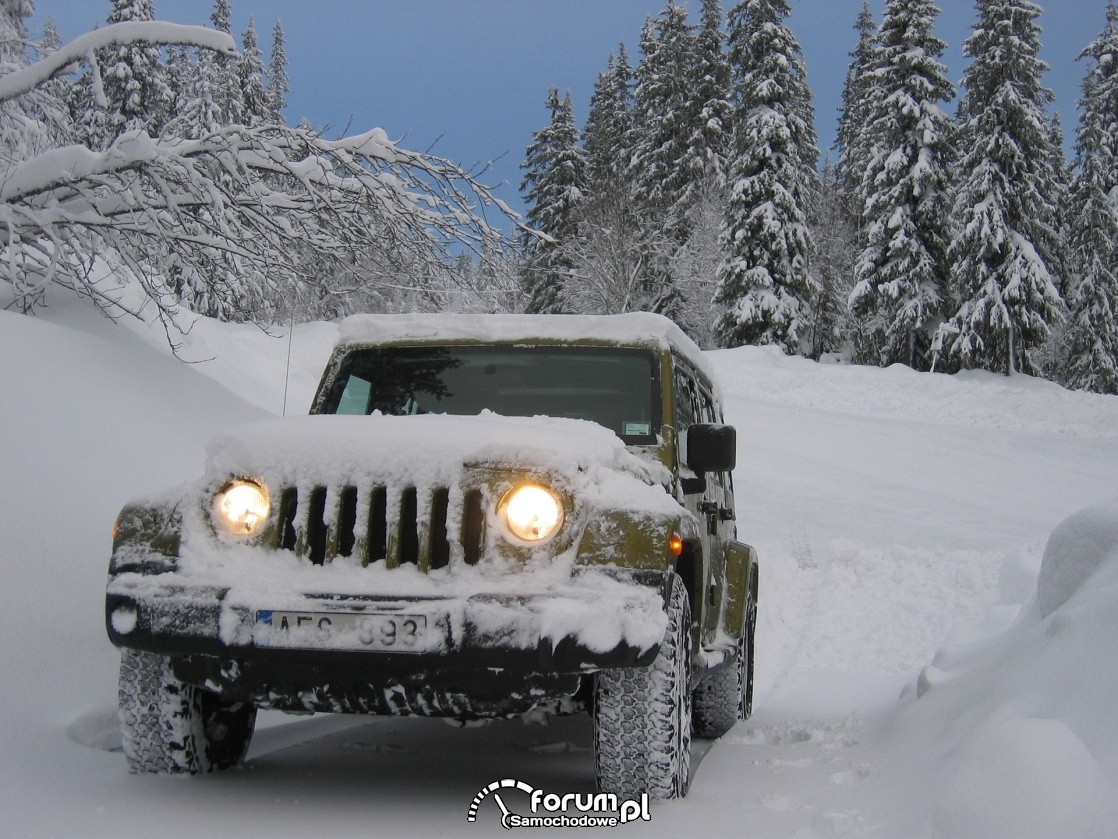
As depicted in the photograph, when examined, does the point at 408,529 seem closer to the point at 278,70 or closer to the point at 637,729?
the point at 637,729

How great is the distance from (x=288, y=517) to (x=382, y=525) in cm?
32

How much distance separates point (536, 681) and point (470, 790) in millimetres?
882

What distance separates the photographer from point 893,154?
Answer: 3366 cm

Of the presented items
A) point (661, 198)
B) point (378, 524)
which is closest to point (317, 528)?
point (378, 524)

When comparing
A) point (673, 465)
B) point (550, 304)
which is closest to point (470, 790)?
point (673, 465)

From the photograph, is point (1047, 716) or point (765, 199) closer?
point (1047, 716)

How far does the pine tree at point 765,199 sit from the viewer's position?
35094 millimetres

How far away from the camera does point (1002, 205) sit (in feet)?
103

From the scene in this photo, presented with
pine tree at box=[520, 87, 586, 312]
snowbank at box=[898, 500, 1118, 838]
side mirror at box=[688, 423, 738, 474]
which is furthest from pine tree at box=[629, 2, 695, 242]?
snowbank at box=[898, 500, 1118, 838]

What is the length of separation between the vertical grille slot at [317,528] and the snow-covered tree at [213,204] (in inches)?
177

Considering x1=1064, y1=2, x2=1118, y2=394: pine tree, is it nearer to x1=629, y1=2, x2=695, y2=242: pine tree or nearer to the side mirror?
x1=629, y1=2, x2=695, y2=242: pine tree

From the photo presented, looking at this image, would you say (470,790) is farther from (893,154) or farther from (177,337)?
(893,154)

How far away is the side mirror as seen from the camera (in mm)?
4230

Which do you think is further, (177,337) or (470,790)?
(177,337)
